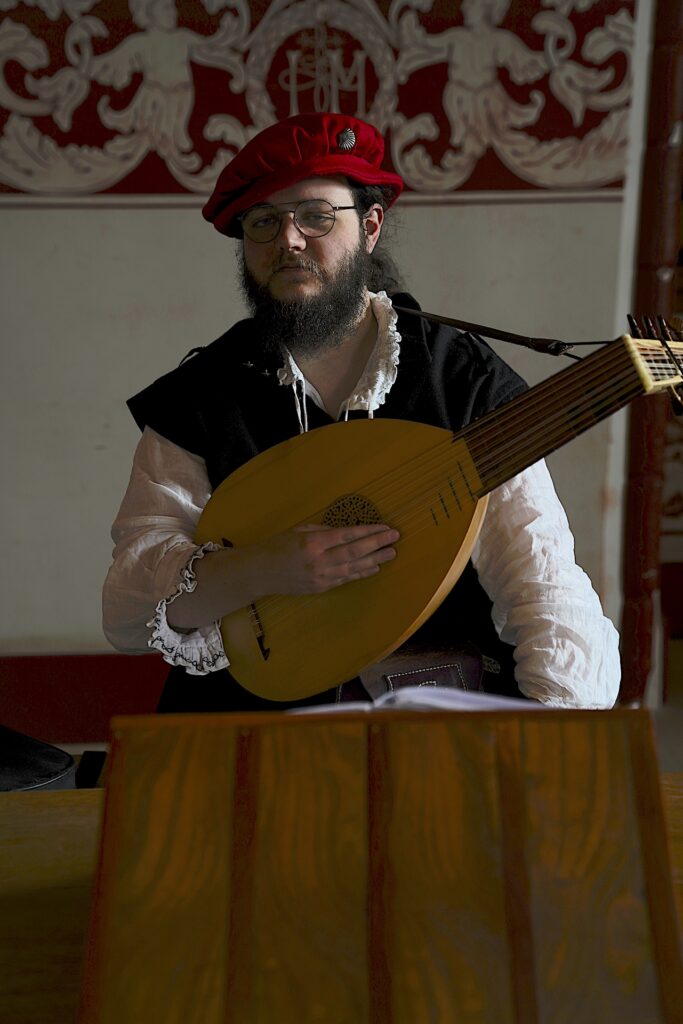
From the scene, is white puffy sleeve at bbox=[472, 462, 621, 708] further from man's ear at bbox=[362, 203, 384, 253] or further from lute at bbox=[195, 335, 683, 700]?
man's ear at bbox=[362, 203, 384, 253]

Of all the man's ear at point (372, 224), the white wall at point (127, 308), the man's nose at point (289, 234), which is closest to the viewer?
the man's nose at point (289, 234)

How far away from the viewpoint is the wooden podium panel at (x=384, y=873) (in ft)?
2.42

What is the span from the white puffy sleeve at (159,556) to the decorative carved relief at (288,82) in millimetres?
1193

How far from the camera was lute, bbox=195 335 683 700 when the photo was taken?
4.41 feet

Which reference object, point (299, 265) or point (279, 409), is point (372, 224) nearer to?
point (299, 265)

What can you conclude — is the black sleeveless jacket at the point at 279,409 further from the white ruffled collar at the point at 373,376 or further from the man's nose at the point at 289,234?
the man's nose at the point at 289,234

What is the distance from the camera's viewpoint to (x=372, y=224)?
5.99ft

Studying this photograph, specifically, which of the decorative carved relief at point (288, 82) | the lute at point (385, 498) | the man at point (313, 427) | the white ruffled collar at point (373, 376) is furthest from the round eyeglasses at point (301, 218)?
the decorative carved relief at point (288, 82)

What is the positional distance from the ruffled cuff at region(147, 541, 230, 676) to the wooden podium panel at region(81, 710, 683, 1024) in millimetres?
787

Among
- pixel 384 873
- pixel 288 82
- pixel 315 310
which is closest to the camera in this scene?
pixel 384 873

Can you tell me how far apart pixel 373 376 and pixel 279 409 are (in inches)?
7.3

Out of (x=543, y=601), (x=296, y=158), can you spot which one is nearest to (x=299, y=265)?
(x=296, y=158)

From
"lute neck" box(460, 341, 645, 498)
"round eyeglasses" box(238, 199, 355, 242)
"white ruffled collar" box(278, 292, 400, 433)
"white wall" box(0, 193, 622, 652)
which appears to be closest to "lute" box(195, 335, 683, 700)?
"lute neck" box(460, 341, 645, 498)

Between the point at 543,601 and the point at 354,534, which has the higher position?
the point at 354,534
